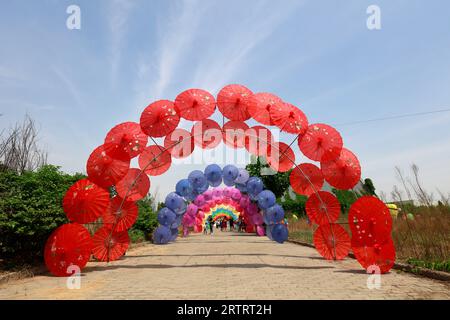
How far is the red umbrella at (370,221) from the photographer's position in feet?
25.4

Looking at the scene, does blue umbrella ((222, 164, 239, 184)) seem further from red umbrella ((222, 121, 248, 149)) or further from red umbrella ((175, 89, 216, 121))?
red umbrella ((175, 89, 216, 121))

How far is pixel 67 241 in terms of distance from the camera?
7457 mm

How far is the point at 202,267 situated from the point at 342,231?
4.02m

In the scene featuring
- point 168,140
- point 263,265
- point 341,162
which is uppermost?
point 168,140

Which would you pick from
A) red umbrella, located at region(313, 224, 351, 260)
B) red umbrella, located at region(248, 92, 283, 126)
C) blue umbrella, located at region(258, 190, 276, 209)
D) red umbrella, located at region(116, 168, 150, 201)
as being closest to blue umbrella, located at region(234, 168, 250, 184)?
blue umbrella, located at region(258, 190, 276, 209)

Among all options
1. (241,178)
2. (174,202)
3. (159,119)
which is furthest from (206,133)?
(241,178)

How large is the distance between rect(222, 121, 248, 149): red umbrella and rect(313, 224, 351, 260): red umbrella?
3491mm

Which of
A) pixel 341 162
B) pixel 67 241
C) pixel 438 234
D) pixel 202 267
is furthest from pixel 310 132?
pixel 67 241

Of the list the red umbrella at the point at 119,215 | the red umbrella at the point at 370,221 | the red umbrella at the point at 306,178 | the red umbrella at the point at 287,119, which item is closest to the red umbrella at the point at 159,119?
the red umbrella at the point at 119,215

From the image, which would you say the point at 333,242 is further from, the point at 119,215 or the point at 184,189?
the point at 184,189

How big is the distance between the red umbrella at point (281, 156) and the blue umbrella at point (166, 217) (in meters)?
8.71

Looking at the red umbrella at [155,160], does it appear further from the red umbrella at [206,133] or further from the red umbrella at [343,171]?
the red umbrella at [343,171]

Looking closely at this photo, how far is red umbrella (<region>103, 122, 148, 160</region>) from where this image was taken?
28.4ft
